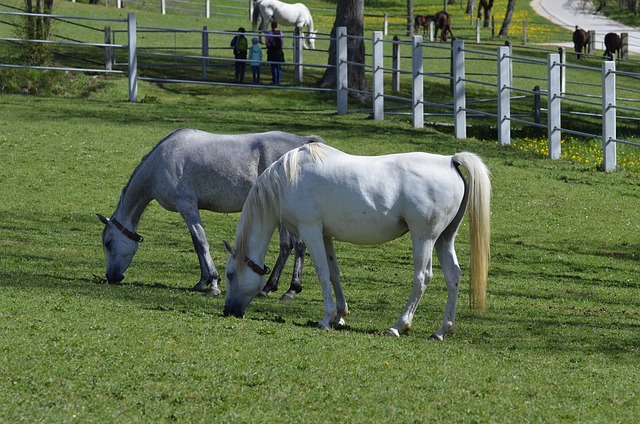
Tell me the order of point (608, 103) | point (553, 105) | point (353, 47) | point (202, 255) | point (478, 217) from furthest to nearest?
point (353, 47) → point (553, 105) → point (608, 103) → point (202, 255) → point (478, 217)

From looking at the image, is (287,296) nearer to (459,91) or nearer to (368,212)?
(368,212)

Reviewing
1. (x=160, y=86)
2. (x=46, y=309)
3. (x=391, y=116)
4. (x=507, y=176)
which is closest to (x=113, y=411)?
(x=46, y=309)

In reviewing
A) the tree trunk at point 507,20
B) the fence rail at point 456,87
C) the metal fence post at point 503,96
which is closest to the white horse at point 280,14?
the fence rail at point 456,87

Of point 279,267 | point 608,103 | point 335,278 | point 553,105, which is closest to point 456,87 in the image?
point 553,105

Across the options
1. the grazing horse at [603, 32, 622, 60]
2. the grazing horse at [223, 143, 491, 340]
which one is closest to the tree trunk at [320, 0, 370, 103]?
the grazing horse at [223, 143, 491, 340]

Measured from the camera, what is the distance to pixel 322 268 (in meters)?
8.45

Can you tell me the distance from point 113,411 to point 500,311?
4.44m

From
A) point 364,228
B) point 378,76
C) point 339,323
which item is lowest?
point 339,323

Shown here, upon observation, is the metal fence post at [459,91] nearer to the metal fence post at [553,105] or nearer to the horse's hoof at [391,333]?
the metal fence post at [553,105]

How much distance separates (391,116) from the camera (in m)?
23.0

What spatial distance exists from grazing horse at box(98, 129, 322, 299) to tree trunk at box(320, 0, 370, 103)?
1353cm

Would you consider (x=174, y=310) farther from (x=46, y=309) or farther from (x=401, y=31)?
(x=401, y=31)

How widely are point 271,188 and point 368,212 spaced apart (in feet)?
2.51

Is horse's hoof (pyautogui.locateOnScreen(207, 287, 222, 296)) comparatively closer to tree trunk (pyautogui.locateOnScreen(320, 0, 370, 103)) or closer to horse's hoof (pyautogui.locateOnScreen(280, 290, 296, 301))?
horse's hoof (pyautogui.locateOnScreen(280, 290, 296, 301))
